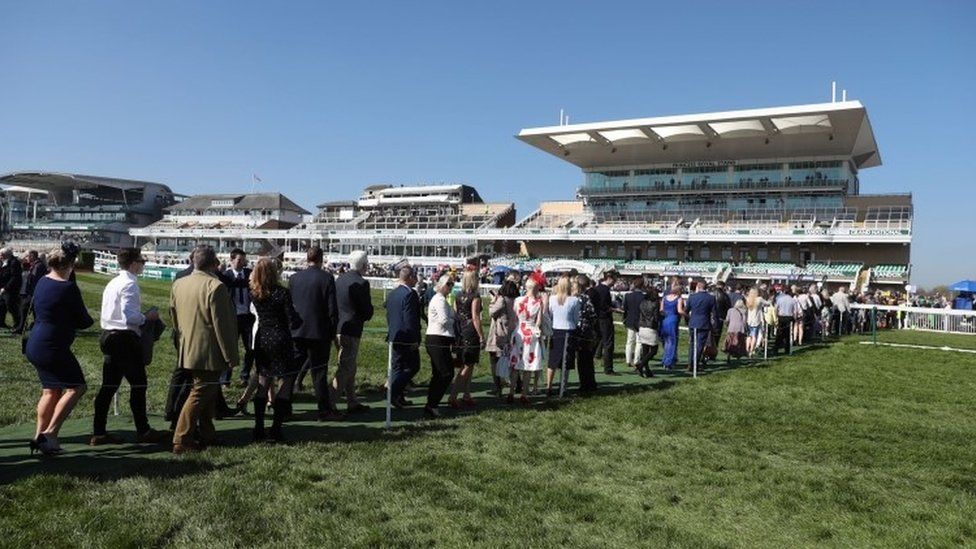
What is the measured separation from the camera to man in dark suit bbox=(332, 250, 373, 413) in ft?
25.3

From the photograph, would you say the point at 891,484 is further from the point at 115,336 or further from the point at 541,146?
the point at 541,146

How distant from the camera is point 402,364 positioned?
791 cm

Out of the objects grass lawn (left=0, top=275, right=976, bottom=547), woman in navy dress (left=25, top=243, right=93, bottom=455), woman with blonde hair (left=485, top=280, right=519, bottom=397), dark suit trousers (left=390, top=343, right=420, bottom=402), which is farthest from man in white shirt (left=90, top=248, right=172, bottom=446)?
woman with blonde hair (left=485, top=280, right=519, bottom=397)

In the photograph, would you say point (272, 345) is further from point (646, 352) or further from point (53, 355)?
point (646, 352)

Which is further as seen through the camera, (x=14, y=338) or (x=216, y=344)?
(x=14, y=338)

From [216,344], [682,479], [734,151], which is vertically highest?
[734,151]

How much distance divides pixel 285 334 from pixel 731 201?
55.0m

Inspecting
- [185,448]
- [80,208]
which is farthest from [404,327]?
[80,208]

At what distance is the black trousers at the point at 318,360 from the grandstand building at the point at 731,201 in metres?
43.2

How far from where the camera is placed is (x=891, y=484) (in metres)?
5.87

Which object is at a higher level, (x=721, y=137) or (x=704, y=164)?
(x=721, y=137)

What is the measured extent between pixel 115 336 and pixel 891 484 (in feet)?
23.6

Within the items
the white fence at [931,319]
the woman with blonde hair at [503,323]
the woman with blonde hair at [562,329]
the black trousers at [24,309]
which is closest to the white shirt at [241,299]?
the woman with blonde hair at [503,323]

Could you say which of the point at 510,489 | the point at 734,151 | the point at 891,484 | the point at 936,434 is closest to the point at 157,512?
the point at 510,489
